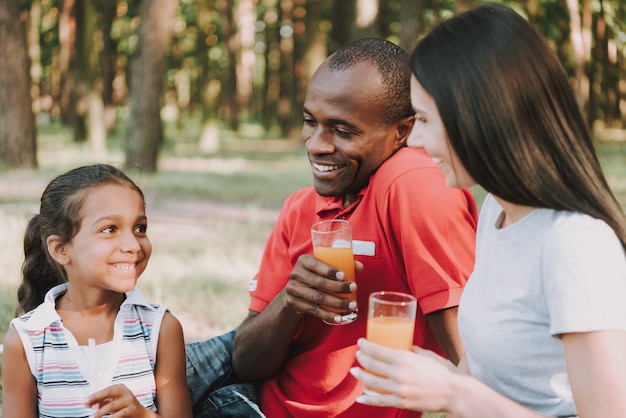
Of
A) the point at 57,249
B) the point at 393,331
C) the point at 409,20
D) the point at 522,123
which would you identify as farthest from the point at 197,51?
the point at 522,123

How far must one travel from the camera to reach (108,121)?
25.7 metres

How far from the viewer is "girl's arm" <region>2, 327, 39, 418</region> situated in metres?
2.74

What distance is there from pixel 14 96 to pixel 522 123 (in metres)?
12.4

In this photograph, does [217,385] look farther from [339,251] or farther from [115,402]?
[339,251]

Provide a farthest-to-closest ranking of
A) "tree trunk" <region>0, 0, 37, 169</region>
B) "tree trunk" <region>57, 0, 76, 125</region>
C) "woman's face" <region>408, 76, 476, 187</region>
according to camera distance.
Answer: "tree trunk" <region>57, 0, 76, 125</region>
"tree trunk" <region>0, 0, 37, 169</region>
"woman's face" <region>408, 76, 476, 187</region>

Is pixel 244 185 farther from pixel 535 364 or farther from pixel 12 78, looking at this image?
pixel 535 364

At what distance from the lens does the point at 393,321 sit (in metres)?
2.12

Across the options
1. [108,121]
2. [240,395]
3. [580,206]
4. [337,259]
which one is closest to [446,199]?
[337,259]

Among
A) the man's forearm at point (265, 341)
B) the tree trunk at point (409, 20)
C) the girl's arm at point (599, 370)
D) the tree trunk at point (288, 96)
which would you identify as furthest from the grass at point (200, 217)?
the tree trunk at point (288, 96)

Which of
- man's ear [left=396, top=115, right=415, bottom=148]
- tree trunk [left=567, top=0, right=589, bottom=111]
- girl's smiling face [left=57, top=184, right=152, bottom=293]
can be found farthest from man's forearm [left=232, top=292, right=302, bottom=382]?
tree trunk [left=567, top=0, right=589, bottom=111]

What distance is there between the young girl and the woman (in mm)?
1057

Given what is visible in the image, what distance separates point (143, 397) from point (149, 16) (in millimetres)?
11428

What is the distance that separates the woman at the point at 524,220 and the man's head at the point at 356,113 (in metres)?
0.82

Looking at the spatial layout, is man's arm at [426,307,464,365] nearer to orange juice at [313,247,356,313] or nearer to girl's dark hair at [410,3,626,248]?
orange juice at [313,247,356,313]
